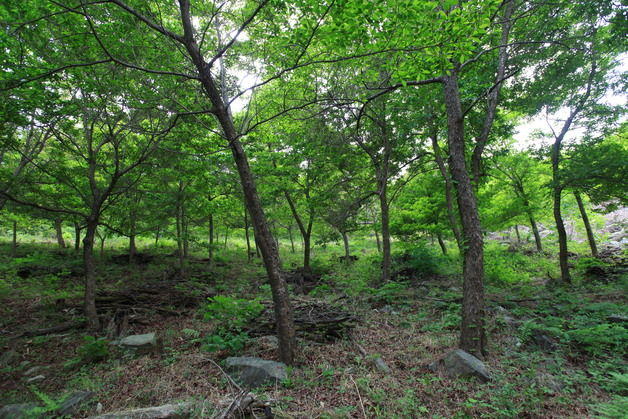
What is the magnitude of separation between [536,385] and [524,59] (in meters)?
8.96

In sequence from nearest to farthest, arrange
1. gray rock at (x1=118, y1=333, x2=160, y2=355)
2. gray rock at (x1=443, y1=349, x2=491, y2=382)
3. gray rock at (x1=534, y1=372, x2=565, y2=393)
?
gray rock at (x1=534, y1=372, x2=565, y2=393), gray rock at (x1=443, y1=349, x2=491, y2=382), gray rock at (x1=118, y1=333, x2=160, y2=355)

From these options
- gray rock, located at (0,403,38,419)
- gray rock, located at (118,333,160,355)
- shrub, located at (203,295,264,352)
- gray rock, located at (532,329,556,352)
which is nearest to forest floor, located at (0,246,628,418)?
gray rock, located at (532,329,556,352)

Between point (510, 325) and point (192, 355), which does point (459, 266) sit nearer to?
point (510, 325)

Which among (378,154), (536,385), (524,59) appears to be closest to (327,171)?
(378,154)

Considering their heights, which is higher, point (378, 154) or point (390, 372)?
point (378, 154)

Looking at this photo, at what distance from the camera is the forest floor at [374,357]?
11.8ft

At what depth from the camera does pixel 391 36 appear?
154 inches

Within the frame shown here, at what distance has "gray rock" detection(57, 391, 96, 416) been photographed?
3.89 m

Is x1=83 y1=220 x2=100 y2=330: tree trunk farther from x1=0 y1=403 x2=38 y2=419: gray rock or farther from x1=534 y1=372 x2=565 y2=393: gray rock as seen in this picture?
x1=534 y1=372 x2=565 y2=393: gray rock

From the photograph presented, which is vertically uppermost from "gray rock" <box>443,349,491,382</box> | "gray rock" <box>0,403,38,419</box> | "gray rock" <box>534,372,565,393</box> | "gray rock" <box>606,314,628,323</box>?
"gray rock" <box>606,314,628,323</box>

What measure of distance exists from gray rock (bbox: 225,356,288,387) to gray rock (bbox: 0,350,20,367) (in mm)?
4888

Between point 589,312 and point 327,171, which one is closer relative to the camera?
point 589,312

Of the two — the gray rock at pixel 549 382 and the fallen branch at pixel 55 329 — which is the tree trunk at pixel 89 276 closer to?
the fallen branch at pixel 55 329

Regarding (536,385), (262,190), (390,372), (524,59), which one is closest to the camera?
(536,385)
